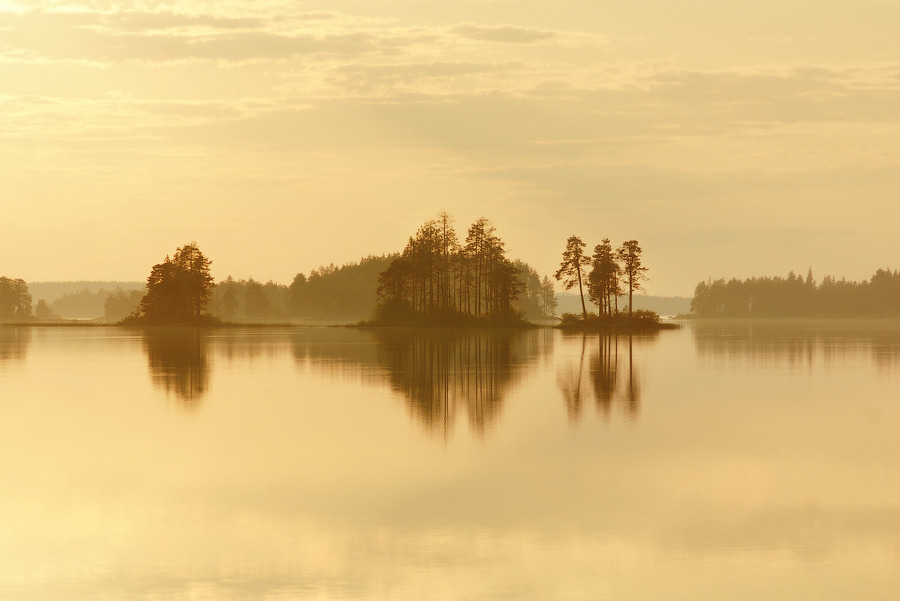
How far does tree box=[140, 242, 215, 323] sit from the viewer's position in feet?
479

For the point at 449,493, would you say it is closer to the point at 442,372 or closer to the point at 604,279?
the point at 442,372

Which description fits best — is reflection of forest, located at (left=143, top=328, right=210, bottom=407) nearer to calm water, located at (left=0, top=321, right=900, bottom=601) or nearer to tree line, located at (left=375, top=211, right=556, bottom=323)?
calm water, located at (left=0, top=321, right=900, bottom=601)

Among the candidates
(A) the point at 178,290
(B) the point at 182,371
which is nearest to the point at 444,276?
(A) the point at 178,290

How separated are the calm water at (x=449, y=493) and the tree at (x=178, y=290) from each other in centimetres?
11353

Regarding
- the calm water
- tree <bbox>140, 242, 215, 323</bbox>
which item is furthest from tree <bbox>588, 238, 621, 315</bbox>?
the calm water

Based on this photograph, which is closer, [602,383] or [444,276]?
[602,383]

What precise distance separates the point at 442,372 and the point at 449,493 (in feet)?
85.2

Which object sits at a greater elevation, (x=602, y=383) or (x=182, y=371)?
(x=182, y=371)

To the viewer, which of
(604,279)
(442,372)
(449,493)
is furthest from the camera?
(604,279)

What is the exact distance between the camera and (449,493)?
16453mm

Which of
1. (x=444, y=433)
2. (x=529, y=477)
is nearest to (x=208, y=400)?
(x=444, y=433)

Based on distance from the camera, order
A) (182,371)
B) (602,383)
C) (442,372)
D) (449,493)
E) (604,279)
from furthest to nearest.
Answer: (604,279), (182,371), (442,372), (602,383), (449,493)

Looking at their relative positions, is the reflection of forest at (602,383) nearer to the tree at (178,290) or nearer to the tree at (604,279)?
the tree at (604,279)

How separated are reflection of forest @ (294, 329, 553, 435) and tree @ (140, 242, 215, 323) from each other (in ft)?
274
